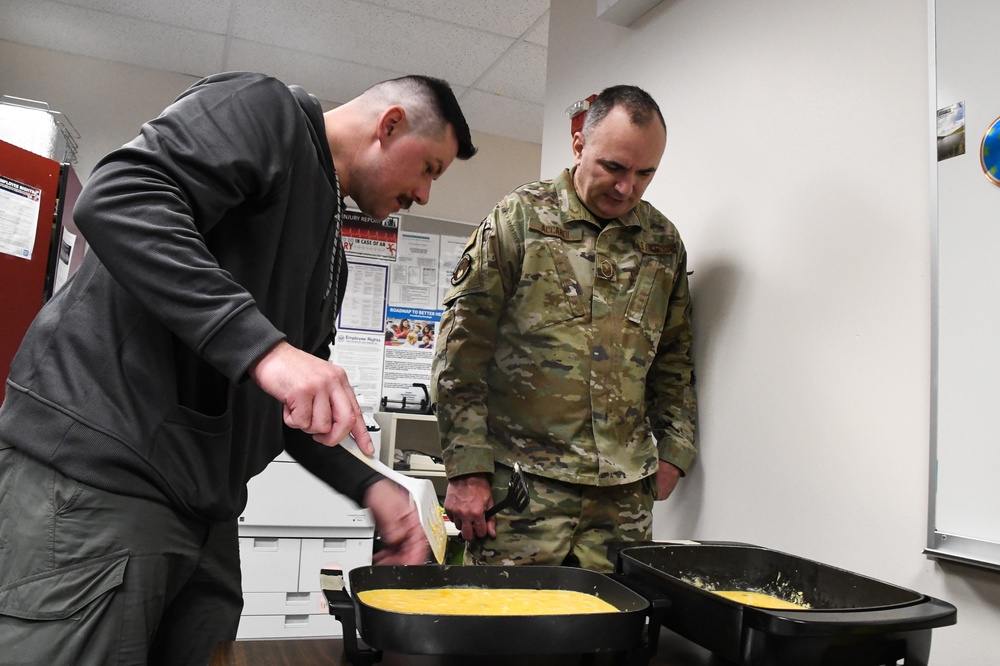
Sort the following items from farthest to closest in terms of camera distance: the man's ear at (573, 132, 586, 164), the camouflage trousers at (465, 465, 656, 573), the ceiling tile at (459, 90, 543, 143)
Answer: the ceiling tile at (459, 90, 543, 143)
the man's ear at (573, 132, 586, 164)
the camouflage trousers at (465, 465, 656, 573)

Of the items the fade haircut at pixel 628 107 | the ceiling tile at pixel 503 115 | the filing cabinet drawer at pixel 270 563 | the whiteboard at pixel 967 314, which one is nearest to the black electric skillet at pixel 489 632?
the whiteboard at pixel 967 314

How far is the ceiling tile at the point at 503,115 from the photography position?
4059 mm

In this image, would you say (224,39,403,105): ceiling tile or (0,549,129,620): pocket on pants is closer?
(0,549,129,620): pocket on pants

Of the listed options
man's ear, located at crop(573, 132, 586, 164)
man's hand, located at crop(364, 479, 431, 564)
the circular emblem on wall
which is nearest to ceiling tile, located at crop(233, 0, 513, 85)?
man's ear, located at crop(573, 132, 586, 164)

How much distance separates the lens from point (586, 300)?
5.32ft

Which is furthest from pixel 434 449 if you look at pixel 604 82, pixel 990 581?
pixel 990 581

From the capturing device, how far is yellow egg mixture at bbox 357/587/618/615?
793 millimetres

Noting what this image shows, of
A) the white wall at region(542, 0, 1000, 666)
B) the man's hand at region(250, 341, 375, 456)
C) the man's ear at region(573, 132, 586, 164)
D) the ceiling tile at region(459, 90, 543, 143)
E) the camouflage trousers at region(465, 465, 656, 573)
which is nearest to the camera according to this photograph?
the man's hand at region(250, 341, 375, 456)

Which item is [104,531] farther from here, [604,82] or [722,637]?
[604,82]

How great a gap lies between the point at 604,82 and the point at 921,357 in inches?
55.8

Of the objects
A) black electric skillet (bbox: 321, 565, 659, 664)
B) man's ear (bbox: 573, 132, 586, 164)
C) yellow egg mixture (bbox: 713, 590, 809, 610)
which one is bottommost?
yellow egg mixture (bbox: 713, 590, 809, 610)

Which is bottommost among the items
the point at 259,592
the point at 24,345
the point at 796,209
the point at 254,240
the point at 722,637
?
the point at 259,592

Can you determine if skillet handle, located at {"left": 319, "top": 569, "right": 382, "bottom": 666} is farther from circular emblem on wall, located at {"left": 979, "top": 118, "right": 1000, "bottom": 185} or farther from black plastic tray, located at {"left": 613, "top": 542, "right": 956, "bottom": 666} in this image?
circular emblem on wall, located at {"left": 979, "top": 118, "right": 1000, "bottom": 185}

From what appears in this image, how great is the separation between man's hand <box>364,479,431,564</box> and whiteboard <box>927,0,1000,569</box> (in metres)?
0.79
